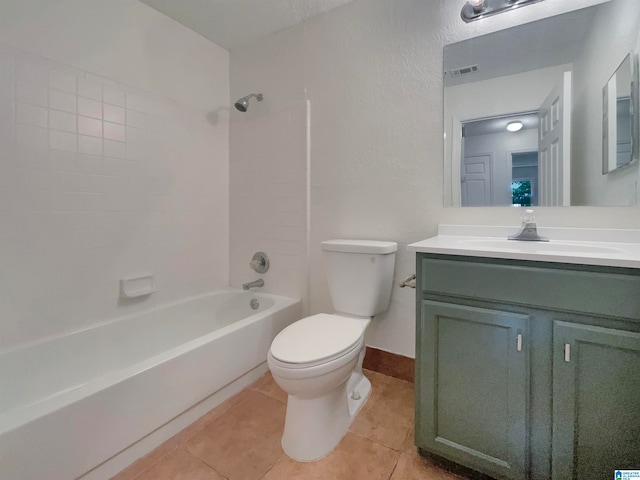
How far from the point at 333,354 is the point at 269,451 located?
51 centimetres

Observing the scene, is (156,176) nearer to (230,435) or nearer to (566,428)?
(230,435)

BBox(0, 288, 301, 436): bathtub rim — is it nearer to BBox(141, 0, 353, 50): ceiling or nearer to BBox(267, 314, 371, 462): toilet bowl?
BBox(267, 314, 371, 462): toilet bowl

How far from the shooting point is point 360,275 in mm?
1585

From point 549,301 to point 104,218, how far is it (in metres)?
2.05

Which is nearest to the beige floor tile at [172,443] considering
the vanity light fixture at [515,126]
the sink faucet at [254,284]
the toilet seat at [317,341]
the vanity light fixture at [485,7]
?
the toilet seat at [317,341]

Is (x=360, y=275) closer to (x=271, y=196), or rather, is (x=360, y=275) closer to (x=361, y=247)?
(x=361, y=247)

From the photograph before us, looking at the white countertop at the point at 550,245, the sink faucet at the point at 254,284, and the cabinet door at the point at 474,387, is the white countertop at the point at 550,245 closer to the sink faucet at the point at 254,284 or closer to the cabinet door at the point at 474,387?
the cabinet door at the point at 474,387

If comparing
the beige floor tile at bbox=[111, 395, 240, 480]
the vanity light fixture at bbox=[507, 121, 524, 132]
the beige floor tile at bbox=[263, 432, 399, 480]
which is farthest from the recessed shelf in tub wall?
the vanity light fixture at bbox=[507, 121, 524, 132]

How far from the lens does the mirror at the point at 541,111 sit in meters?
1.25

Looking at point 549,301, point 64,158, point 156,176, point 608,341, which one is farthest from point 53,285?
point 608,341

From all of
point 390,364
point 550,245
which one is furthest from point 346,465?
point 550,245

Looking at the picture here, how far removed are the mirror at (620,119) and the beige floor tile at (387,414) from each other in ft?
4.58

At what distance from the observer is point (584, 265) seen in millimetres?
873

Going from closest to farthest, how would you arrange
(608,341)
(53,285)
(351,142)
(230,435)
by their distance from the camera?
(608,341), (230,435), (53,285), (351,142)
